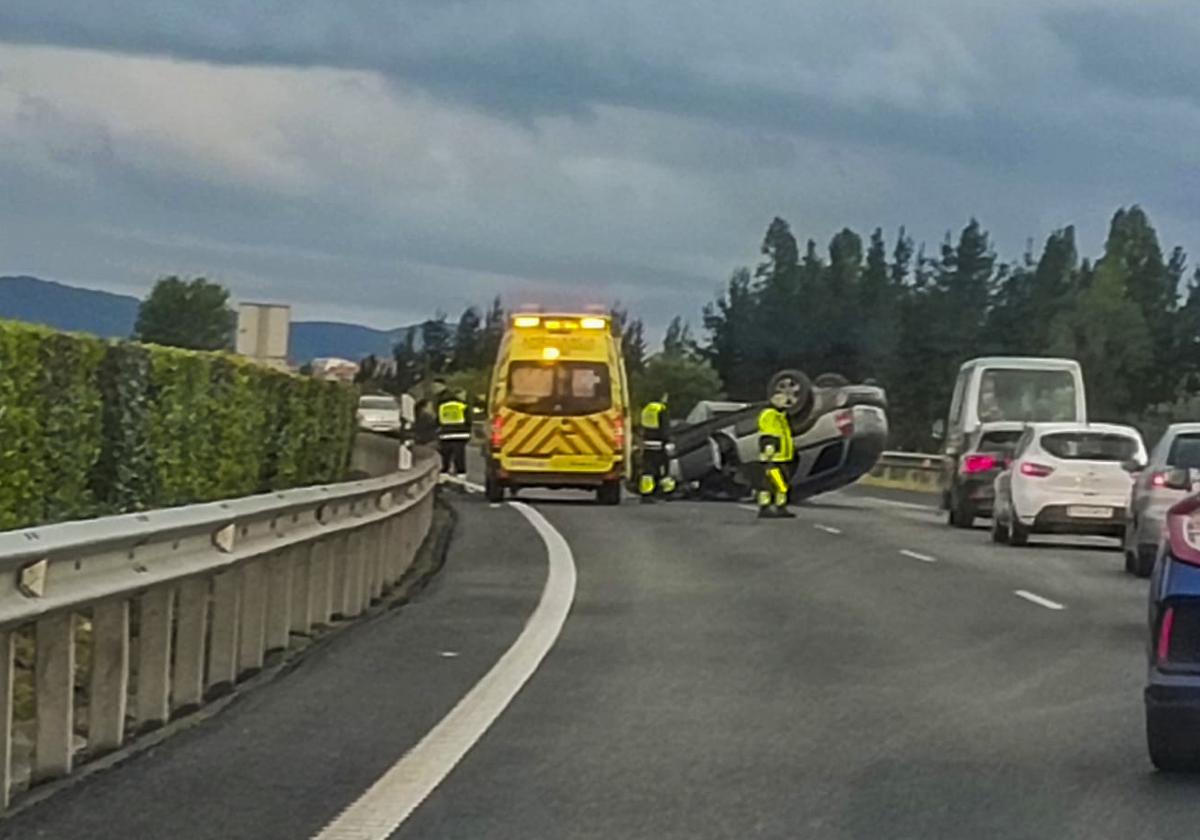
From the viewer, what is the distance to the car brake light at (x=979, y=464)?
36.2m

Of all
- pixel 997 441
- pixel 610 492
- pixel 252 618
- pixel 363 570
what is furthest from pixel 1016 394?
pixel 252 618

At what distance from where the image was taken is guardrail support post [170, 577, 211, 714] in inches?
475

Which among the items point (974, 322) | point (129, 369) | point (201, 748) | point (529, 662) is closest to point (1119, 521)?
point (129, 369)

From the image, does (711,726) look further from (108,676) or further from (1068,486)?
(1068,486)

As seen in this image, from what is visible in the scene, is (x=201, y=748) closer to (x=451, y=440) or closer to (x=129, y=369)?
(x=129, y=369)

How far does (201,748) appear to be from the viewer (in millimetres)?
10734

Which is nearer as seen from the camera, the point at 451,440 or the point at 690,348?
the point at 451,440

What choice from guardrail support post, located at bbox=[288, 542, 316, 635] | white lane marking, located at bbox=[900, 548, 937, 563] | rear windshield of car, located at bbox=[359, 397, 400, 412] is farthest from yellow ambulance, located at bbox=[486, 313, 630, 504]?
rear windshield of car, located at bbox=[359, 397, 400, 412]

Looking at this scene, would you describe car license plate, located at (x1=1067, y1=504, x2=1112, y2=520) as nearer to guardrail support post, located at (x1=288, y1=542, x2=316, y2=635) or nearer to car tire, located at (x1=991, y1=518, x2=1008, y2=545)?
car tire, located at (x1=991, y1=518, x2=1008, y2=545)

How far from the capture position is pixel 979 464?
3634 centimetres

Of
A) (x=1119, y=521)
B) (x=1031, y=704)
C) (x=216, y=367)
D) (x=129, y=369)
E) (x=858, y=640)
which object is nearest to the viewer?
(x=1031, y=704)

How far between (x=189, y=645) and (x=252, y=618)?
1712mm

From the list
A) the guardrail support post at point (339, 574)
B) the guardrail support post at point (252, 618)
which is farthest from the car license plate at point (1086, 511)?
the guardrail support post at point (252, 618)

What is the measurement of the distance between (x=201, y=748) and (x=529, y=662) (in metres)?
4.16
